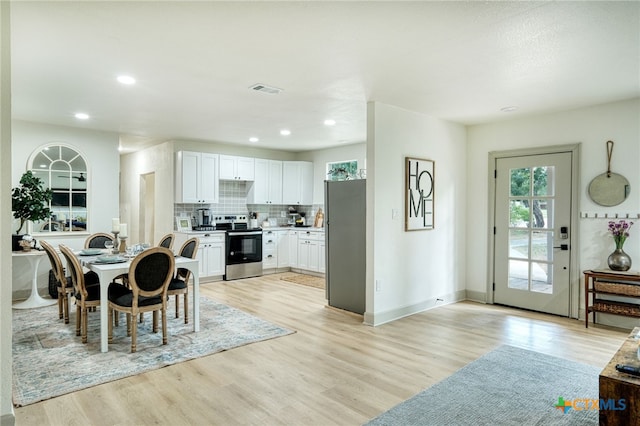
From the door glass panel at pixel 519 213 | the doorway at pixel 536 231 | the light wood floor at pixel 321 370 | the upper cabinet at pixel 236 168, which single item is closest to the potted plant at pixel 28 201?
the upper cabinet at pixel 236 168

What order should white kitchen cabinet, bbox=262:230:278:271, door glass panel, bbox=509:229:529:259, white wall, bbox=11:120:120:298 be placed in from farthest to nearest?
white kitchen cabinet, bbox=262:230:278:271 → white wall, bbox=11:120:120:298 → door glass panel, bbox=509:229:529:259

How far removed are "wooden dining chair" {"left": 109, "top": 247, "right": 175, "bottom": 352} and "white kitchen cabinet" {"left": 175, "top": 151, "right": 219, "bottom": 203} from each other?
3.30 metres

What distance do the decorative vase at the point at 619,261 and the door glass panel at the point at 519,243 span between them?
3.19 ft

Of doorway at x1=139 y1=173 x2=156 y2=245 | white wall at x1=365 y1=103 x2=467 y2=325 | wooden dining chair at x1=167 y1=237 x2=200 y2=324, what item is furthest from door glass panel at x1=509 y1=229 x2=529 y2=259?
doorway at x1=139 y1=173 x2=156 y2=245

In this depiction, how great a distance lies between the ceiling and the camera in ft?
7.83

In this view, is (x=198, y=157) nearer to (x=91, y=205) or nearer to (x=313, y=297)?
(x=91, y=205)

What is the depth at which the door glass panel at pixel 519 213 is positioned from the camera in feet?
16.7

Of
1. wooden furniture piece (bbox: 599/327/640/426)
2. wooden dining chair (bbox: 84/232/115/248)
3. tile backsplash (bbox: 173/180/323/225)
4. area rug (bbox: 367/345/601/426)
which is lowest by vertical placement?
area rug (bbox: 367/345/601/426)

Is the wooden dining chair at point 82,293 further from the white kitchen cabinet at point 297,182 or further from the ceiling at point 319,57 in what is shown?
the white kitchen cabinet at point 297,182

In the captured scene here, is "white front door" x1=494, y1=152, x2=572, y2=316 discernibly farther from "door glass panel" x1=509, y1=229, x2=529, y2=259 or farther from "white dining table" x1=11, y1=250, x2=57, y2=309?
"white dining table" x1=11, y1=250, x2=57, y2=309

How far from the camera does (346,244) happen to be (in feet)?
16.3

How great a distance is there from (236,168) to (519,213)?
193 inches

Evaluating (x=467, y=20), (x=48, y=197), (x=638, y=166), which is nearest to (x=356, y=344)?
(x=467, y=20)

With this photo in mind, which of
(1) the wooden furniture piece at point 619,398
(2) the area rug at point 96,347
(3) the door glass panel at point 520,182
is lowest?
(2) the area rug at point 96,347
